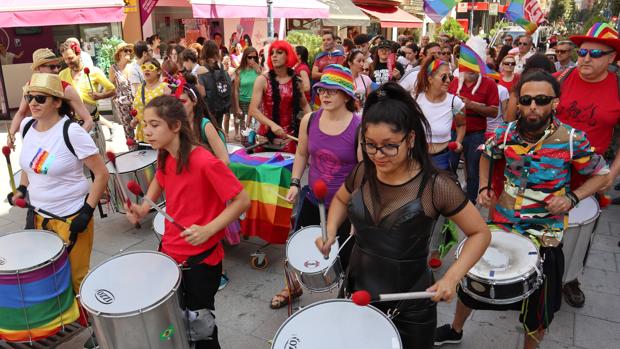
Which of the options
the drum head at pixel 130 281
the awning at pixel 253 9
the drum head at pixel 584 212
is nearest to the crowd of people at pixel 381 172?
the drum head at pixel 130 281

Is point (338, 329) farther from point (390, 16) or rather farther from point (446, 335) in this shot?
point (390, 16)

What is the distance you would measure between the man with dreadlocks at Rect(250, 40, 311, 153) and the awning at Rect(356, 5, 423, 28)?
1948 cm

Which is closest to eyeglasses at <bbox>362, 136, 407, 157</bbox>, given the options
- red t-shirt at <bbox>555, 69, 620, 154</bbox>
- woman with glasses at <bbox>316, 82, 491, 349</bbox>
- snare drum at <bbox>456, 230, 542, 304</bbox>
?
woman with glasses at <bbox>316, 82, 491, 349</bbox>

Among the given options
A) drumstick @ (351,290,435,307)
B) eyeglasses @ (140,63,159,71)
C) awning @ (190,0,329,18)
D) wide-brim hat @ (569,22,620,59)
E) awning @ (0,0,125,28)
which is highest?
awning @ (190,0,329,18)

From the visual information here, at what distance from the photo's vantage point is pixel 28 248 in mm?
2963

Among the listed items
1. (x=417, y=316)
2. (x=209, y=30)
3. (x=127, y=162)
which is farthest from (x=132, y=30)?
(x=417, y=316)

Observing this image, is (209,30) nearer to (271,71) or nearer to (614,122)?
(271,71)

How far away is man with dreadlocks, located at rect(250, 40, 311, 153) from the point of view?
15.9ft

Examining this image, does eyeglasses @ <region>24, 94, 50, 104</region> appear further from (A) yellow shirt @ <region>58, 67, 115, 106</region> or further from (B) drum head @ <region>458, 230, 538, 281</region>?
(A) yellow shirt @ <region>58, 67, 115, 106</region>

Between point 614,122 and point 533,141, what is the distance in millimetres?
1547

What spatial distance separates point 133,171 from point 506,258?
139 inches

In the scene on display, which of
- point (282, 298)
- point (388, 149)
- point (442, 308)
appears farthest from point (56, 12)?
point (388, 149)

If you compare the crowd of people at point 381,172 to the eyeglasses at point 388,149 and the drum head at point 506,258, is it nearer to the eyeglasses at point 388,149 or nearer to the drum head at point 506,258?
the eyeglasses at point 388,149

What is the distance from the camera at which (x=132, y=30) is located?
47.4ft
